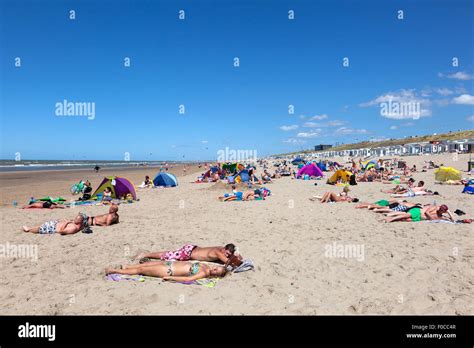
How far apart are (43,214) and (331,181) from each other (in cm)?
1520

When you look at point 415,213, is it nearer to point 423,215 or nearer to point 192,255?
point 423,215

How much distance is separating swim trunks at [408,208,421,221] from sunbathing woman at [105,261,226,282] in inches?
239

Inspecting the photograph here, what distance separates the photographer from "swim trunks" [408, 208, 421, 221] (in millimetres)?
8164

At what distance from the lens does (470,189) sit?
1288cm

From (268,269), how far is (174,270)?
160cm

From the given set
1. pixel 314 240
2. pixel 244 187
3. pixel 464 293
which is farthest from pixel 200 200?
pixel 464 293

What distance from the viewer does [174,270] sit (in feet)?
15.8

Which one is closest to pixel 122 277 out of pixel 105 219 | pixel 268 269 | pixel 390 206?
pixel 268 269

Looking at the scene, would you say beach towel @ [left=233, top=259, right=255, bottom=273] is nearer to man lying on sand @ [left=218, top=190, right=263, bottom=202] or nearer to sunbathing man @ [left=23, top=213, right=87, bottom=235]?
sunbathing man @ [left=23, top=213, right=87, bottom=235]

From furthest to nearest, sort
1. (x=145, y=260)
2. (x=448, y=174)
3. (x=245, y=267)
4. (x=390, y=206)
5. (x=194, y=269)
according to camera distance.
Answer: (x=448, y=174)
(x=390, y=206)
(x=145, y=260)
(x=245, y=267)
(x=194, y=269)

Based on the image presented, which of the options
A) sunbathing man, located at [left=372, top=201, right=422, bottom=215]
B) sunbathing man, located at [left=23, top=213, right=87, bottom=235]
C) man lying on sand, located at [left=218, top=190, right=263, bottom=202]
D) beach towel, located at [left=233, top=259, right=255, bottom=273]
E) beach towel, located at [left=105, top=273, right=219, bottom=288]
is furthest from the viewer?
man lying on sand, located at [left=218, top=190, right=263, bottom=202]

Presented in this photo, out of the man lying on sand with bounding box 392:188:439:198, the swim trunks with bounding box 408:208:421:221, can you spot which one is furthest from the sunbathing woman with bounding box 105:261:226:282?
the man lying on sand with bounding box 392:188:439:198

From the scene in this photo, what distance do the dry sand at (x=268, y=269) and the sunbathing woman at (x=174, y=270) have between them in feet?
0.68
